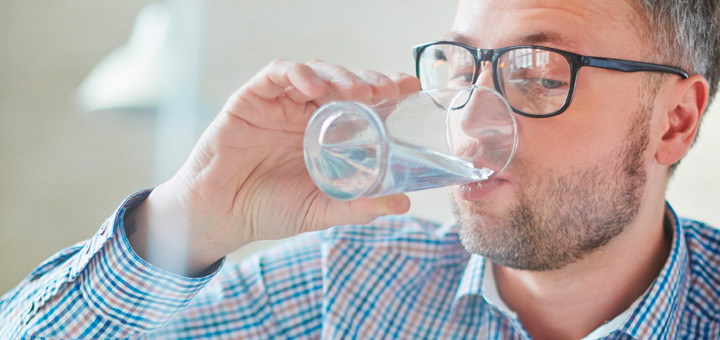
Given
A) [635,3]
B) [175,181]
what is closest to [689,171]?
[635,3]

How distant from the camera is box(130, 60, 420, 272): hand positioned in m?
1.11

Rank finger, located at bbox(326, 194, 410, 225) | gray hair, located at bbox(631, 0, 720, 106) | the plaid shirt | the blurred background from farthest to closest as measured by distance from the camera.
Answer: the blurred background → gray hair, located at bbox(631, 0, 720, 106) → the plaid shirt → finger, located at bbox(326, 194, 410, 225)

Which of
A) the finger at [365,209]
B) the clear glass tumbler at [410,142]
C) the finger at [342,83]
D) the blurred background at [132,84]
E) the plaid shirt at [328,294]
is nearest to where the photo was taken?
the clear glass tumbler at [410,142]

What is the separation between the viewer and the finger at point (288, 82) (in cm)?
98

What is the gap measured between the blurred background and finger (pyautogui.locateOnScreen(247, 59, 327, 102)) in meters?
0.74

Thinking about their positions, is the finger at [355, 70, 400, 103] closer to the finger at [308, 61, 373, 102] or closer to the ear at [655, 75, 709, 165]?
the finger at [308, 61, 373, 102]

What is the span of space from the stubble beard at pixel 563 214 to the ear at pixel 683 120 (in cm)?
8

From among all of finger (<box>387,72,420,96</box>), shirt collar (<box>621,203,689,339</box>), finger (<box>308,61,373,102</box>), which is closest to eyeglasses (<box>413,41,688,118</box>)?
finger (<box>387,72,420,96</box>)

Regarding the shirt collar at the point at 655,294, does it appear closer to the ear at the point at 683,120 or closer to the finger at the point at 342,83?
the ear at the point at 683,120

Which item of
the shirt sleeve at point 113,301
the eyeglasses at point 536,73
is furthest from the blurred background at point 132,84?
the eyeglasses at point 536,73

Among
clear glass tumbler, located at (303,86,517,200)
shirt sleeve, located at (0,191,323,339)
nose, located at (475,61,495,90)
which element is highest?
nose, located at (475,61,495,90)

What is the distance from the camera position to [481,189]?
1224 mm

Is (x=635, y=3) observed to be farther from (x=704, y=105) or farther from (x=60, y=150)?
(x=60, y=150)

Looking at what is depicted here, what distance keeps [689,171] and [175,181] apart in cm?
164
